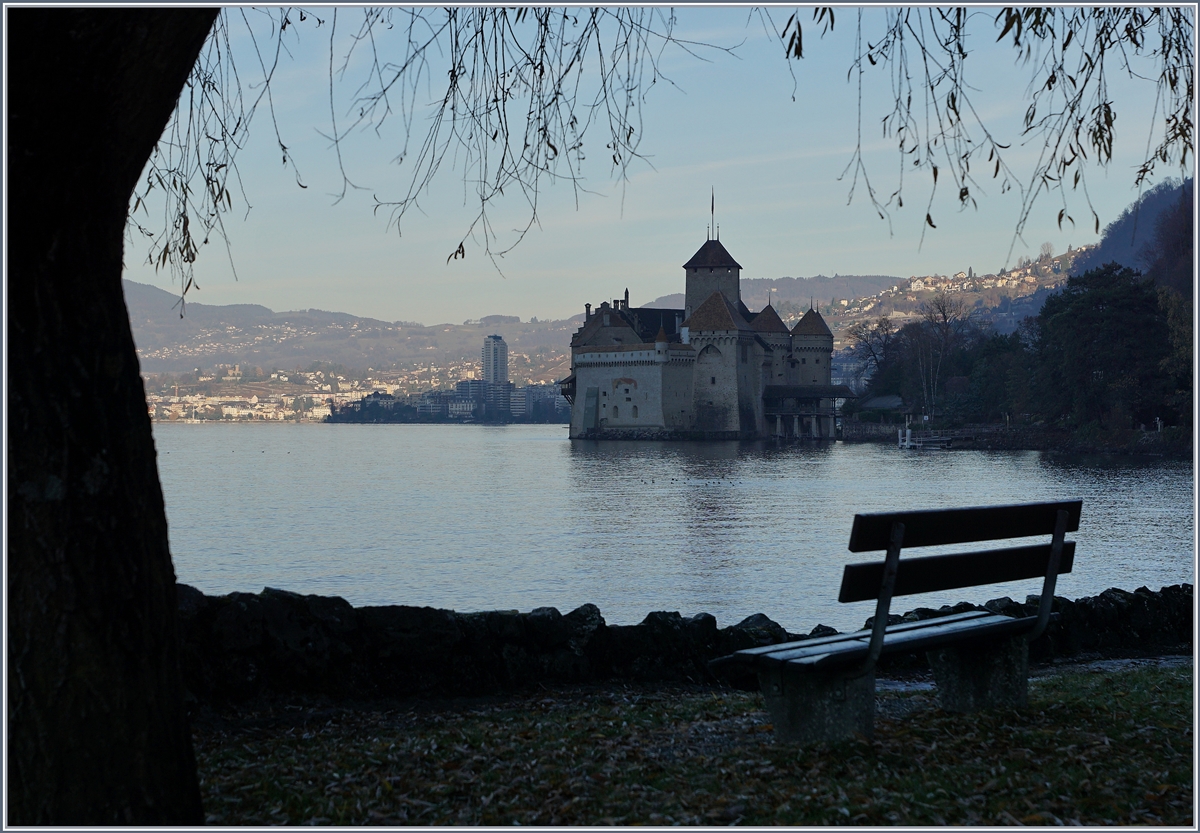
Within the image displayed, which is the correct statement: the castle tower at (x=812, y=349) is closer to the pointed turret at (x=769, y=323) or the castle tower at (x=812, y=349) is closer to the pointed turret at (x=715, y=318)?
the pointed turret at (x=769, y=323)

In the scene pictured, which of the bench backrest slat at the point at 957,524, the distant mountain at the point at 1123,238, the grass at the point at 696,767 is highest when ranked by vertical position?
the distant mountain at the point at 1123,238

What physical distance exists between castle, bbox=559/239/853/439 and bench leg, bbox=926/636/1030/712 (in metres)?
76.1

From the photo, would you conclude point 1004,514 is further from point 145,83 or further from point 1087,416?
point 1087,416

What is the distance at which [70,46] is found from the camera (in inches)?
111

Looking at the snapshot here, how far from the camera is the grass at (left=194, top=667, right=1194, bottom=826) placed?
352 cm

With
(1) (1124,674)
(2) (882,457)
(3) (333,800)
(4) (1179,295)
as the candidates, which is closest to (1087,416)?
(2) (882,457)

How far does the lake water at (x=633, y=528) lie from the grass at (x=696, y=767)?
31.6ft

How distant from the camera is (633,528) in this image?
30750 mm

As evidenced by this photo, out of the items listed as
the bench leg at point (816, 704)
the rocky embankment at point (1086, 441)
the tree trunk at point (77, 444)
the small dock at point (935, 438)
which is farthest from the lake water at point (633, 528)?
the small dock at point (935, 438)

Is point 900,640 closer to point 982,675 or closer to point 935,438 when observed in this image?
point 982,675

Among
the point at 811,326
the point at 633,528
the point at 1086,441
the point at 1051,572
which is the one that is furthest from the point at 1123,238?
the point at 1051,572

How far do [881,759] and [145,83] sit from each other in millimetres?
3240

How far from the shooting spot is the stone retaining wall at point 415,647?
17.8 ft

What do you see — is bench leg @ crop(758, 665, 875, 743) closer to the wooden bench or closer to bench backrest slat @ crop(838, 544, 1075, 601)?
the wooden bench
